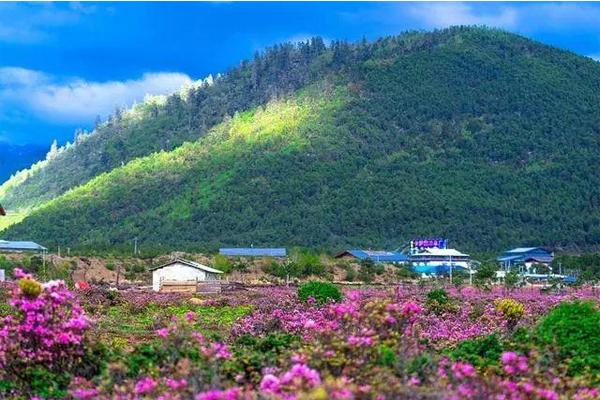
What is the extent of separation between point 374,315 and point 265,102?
183766 mm

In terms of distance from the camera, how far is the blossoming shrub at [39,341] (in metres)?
11.9

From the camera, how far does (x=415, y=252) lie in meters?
113

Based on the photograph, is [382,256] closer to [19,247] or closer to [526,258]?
[526,258]

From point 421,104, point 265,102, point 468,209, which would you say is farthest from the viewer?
point 265,102

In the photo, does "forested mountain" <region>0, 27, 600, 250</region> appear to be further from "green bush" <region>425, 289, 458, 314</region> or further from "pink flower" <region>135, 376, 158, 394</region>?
"pink flower" <region>135, 376, 158, 394</region>

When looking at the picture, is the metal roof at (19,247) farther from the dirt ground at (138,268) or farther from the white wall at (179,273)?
the white wall at (179,273)

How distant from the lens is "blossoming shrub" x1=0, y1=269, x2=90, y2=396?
11938 mm

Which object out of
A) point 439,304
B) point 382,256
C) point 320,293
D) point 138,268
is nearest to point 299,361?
point 439,304

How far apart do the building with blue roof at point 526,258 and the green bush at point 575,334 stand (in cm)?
9003

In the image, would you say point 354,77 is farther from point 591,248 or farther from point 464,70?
→ point 591,248

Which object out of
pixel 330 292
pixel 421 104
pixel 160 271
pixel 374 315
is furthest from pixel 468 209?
pixel 374 315

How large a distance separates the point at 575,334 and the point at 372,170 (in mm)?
138982

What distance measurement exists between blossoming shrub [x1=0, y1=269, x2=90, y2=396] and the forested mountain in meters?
101

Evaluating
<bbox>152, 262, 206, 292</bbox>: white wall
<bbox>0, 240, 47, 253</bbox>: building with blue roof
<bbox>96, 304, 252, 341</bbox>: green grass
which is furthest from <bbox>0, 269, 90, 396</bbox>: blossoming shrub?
<bbox>0, 240, 47, 253</bbox>: building with blue roof
